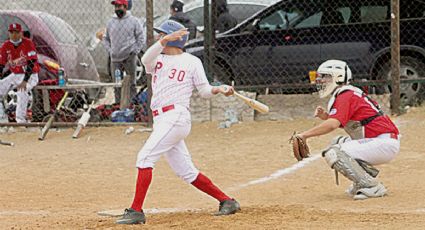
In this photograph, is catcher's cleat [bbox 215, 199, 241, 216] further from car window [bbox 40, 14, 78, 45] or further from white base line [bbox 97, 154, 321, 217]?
car window [bbox 40, 14, 78, 45]

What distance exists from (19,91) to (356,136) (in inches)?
269

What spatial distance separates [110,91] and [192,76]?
8.40 m

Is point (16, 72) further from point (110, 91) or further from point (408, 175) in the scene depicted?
point (408, 175)

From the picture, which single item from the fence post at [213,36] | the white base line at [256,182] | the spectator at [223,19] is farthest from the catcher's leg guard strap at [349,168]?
the spectator at [223,19]

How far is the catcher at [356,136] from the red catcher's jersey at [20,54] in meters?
6.71

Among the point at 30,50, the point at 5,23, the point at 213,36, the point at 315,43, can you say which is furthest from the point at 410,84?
the point at 5,23

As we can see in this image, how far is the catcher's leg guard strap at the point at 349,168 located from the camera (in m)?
8.02

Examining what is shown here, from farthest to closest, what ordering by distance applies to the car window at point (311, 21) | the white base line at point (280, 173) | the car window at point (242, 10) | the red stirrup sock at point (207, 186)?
the car window at point (242, 10)
the car window at point (311, 21)
the white base line at point (280, 173)
the red stirrup sock at point (207, 186)

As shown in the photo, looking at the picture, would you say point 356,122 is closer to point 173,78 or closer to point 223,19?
point 173,78

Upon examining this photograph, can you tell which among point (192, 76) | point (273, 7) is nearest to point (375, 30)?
point (273, 7)

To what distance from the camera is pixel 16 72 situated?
13836 mm

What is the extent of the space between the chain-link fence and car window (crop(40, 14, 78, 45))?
0.03 m

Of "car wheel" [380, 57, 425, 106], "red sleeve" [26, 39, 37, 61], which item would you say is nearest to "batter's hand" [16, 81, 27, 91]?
"red sleeve" [26, 39, 37, 61]

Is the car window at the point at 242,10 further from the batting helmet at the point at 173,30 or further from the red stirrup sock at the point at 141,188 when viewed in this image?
the red stirrup sock at the point at 141,188
